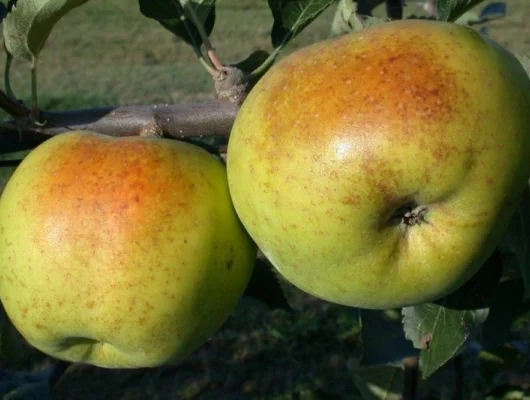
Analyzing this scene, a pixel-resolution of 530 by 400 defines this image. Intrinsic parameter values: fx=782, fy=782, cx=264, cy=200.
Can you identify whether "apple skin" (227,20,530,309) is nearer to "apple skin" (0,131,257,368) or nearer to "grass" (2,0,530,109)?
"apple skin" (0,131,257,368)

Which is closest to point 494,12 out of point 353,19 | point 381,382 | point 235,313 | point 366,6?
point 366,6

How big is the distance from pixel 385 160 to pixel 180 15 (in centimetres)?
43

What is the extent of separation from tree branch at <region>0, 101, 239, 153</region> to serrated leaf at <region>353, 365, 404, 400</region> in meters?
0.85

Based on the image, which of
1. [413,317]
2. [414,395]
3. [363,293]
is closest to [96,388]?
[414,395]

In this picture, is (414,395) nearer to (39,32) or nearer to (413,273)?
(413,273)

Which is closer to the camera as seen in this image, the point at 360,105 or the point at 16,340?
the point at 360,105

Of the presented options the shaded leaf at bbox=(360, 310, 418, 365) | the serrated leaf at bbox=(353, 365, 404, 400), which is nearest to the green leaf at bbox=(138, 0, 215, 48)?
the shaded leaf at bbox=(360, 310, 418, 365)

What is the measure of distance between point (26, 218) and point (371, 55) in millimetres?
409

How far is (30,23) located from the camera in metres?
0.95

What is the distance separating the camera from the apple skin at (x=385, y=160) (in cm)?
71

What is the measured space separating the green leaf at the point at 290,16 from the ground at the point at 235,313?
45cm

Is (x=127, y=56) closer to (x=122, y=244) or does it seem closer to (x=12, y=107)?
(x=12, y=107)

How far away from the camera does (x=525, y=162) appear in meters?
0.76

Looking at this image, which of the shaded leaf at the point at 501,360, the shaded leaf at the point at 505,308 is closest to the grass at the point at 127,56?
the shaded leaf at the point at 501,360
